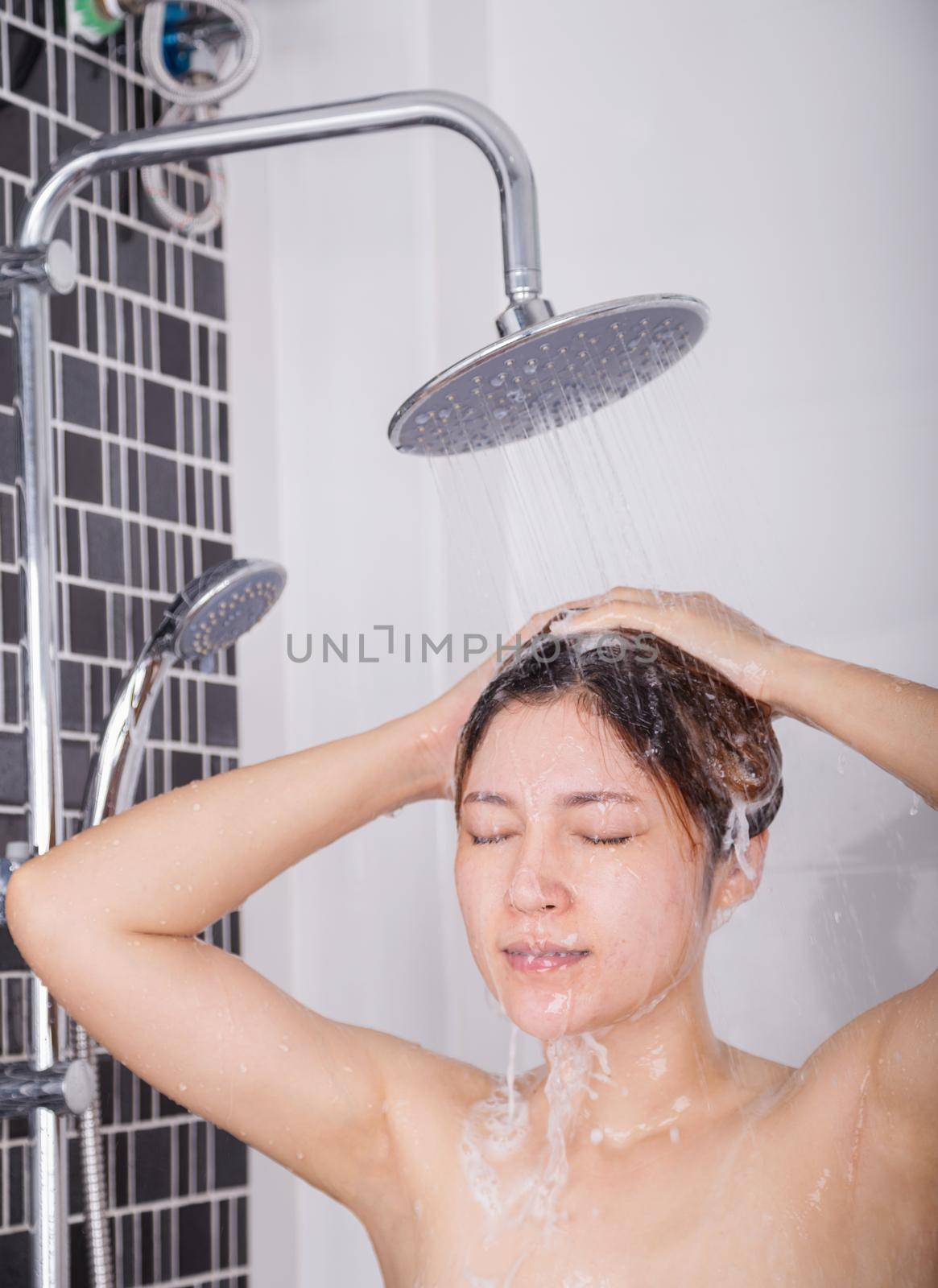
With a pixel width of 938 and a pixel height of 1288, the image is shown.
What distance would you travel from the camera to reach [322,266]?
1777 millimetres

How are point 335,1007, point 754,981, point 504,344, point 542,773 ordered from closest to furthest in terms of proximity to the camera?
1. point 504,344
2. point 542,773
3. point 754,981
4. point 335,1007

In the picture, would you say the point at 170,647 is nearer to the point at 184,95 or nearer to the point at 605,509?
the point at 605,509

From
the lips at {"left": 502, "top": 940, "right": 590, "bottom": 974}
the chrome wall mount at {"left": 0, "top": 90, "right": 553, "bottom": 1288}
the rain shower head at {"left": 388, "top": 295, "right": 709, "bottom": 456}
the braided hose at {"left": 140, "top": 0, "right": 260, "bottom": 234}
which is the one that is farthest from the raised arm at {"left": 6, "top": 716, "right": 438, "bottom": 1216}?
the braided hose at {"left": 140, "top": 0, "right": 260, "bottom": 234}

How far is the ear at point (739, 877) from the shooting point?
1147 millimetres

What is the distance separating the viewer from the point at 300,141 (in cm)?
125

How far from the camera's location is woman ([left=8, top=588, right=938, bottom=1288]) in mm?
1032

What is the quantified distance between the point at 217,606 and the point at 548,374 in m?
0.42

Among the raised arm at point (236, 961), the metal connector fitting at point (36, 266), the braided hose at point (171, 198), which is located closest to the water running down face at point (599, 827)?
the raised arm at point (236, 961)

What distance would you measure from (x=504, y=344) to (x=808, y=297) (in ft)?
2.12

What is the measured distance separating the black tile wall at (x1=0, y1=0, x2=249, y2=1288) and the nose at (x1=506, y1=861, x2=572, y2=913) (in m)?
0.61

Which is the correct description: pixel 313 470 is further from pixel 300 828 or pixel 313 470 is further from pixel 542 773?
pixel 542 773

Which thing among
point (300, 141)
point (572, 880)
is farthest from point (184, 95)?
point (572, 880)

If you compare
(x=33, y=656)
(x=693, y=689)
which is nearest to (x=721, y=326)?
(x=693, y=689)

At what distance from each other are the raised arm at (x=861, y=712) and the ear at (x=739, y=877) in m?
0.14
